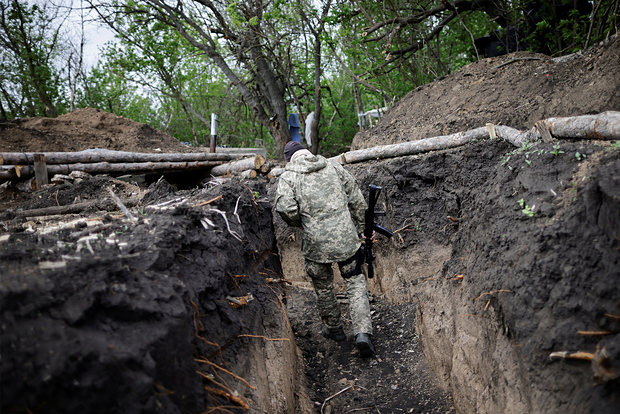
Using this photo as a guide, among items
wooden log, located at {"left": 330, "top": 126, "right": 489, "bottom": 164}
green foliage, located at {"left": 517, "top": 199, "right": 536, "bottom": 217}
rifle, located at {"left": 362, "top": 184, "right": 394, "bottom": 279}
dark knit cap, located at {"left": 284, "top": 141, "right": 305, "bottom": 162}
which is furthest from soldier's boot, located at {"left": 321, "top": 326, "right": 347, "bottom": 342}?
wooden log, located at {"left": 330, "top": 126, "right": 489, "bottom": 164}

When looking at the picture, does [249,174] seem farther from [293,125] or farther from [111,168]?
[293,125]

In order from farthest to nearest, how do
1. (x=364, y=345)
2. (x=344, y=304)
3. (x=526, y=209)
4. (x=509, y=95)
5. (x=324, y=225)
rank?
(x=509, y=95) < (x=344, y=304) < (x=324, y=225) < (x=364, y=345) < (x=526, y=209)

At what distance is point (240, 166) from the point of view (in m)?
7.64

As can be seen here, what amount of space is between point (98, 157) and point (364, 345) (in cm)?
575

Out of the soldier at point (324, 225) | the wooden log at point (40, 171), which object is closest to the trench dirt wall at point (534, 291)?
the soldier at point (324, 225)

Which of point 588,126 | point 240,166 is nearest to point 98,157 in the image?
point 240,166

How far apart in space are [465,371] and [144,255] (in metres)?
2.39

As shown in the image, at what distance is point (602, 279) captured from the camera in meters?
1.80

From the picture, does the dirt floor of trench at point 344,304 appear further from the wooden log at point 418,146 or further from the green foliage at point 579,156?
the wooden log at point 418,146

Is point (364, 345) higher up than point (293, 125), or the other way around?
point (293, 125)

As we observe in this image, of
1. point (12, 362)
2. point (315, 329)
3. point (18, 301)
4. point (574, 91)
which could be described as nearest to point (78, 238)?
point (18, 301)

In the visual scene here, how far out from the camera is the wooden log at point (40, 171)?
18.7ft

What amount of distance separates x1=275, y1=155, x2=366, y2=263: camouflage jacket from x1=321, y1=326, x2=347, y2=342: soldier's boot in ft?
2.94

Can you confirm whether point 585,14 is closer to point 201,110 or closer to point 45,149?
point 45,149
